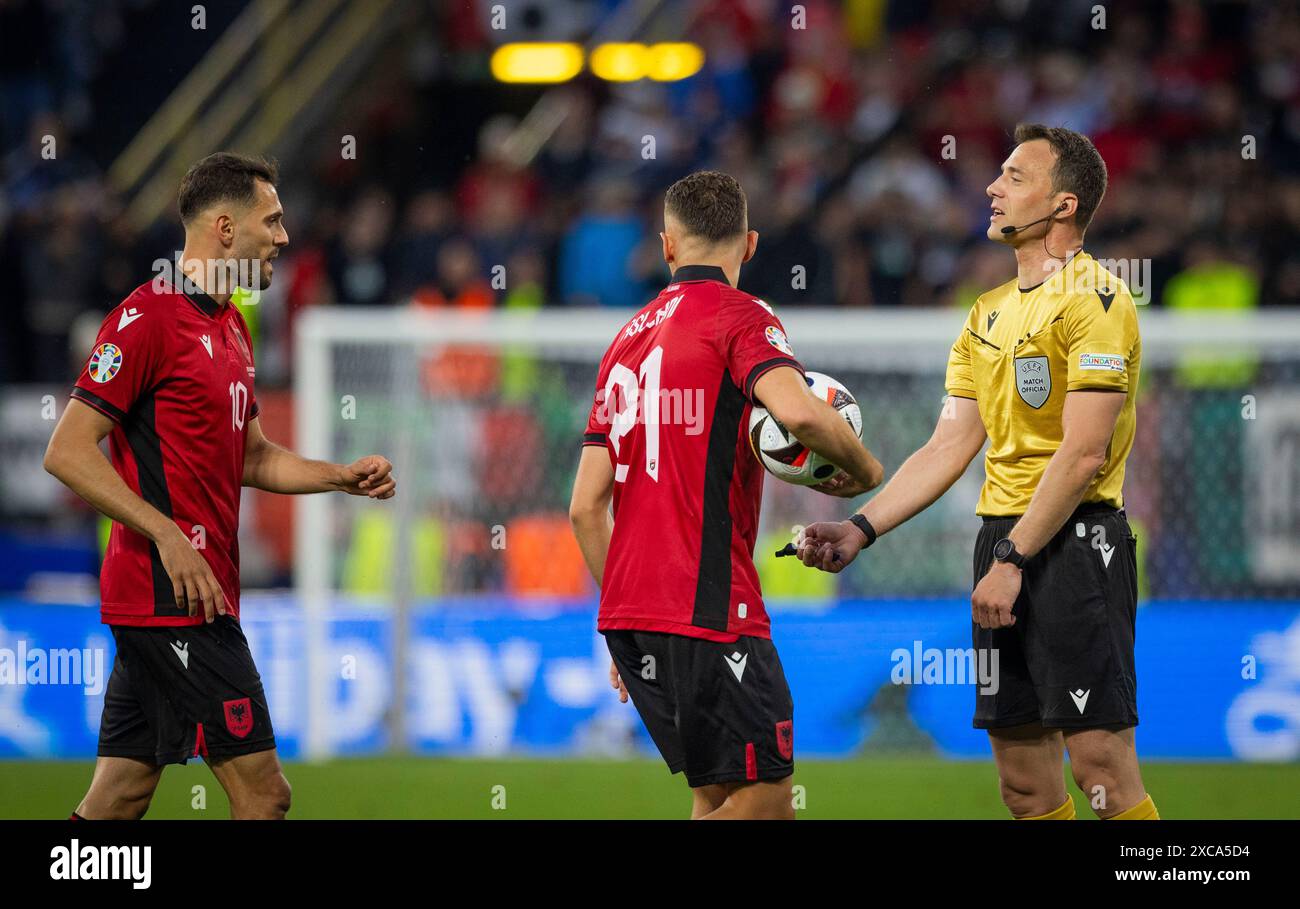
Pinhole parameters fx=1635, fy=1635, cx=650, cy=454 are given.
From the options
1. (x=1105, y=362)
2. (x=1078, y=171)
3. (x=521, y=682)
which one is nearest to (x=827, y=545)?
(x=1105, y=362)

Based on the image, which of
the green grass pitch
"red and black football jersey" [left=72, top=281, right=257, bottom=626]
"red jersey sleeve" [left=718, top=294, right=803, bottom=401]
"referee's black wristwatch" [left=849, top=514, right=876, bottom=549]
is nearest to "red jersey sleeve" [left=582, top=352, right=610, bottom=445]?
"red jersey sleeve" [left=718, top=294, right=803, bottom=401]

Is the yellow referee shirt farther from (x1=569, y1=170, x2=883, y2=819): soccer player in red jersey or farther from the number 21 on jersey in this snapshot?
the number 21 on jersey

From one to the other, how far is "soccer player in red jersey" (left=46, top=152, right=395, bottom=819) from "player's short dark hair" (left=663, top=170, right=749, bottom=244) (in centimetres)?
123

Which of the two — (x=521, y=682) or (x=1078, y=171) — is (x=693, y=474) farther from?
(x=521, y=682)

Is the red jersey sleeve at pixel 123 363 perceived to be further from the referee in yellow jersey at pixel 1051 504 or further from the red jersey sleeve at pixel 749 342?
the referee in yellow jersey at pixel 1051 504

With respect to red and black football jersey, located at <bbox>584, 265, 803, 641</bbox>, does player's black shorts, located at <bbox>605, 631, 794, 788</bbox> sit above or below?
below

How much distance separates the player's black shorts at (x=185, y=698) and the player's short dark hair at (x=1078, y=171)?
272 centimetres

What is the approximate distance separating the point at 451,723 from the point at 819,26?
26.1 feet

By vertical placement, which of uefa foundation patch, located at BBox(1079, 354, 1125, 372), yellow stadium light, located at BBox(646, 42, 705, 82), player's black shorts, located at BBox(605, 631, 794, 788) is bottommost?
player's black shorts, located at BBox(605, 631, 794, 788)

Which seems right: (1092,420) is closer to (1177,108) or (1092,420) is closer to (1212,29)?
(1177,108)

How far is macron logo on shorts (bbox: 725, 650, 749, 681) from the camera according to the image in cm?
429

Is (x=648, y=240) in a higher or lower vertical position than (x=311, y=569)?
higher
